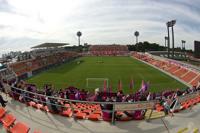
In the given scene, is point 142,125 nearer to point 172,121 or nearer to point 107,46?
point 172,121

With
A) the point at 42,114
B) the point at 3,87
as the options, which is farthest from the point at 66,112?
the point at 3,87

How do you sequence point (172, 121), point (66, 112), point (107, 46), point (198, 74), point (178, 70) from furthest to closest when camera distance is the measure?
point (107, 46) → point (178, 70) → point (198, 74) → point (66, 112) → point (172, 121)

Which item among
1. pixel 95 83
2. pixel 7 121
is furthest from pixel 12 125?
pixel 95 83

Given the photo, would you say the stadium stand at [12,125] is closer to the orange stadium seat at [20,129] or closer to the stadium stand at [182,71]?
the orange stadium seat at [20,129]

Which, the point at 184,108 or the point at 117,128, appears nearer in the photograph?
the point at 117,128

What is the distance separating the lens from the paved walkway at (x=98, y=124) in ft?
41.1

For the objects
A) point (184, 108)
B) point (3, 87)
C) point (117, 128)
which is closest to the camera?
point (117, 128)

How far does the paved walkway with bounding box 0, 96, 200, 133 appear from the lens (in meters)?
12.5

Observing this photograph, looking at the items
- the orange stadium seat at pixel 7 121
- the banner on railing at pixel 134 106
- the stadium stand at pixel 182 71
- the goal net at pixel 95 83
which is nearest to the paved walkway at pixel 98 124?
the orange stadium seat at pixel 7 121

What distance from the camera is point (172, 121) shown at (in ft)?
44.7

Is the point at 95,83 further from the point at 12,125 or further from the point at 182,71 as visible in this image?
the point at 12,125

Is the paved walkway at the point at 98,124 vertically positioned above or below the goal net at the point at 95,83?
above

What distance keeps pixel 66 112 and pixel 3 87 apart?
8.31m

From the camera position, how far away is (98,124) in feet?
42.8
